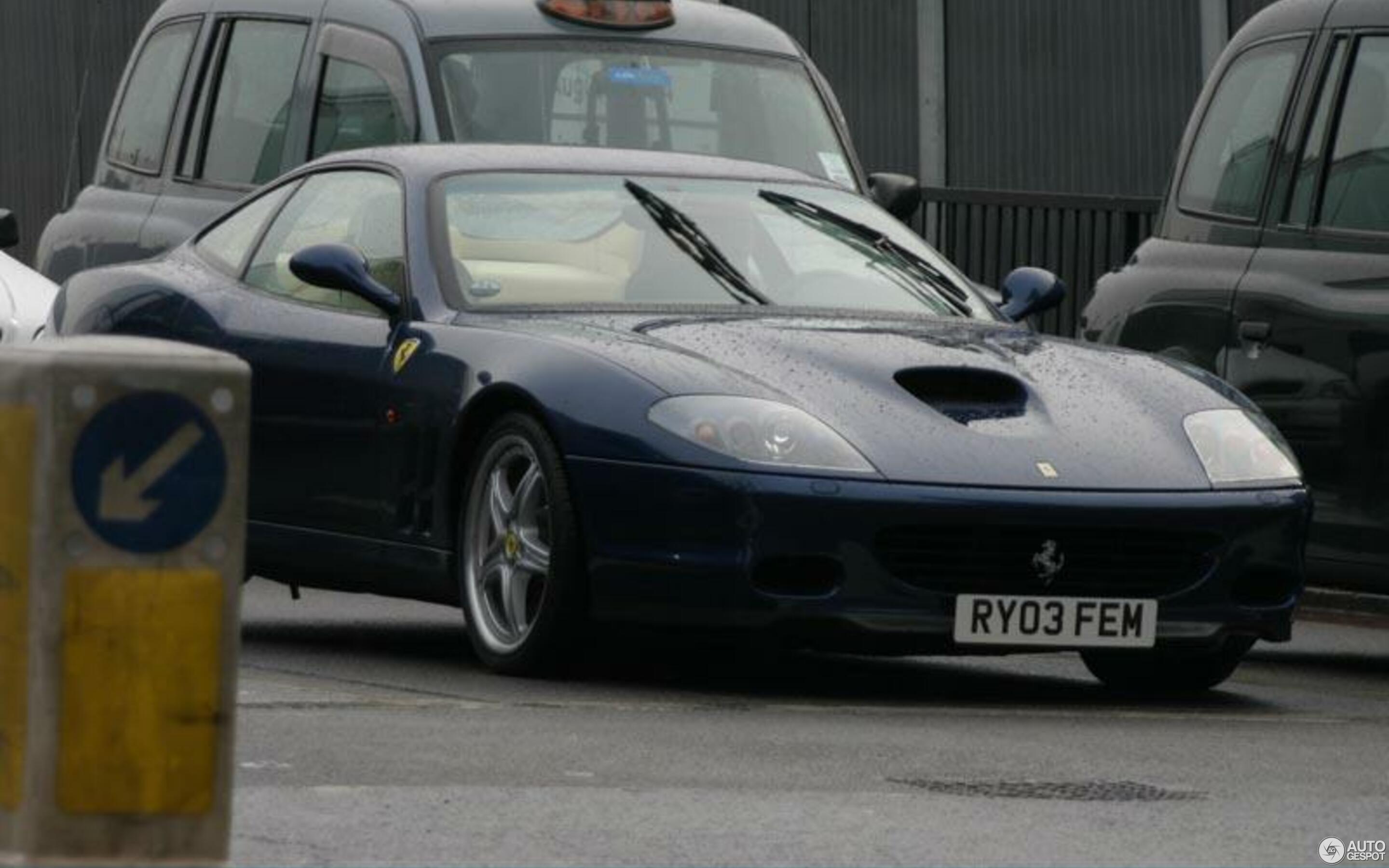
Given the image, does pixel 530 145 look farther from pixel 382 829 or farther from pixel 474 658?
pixel 382 829

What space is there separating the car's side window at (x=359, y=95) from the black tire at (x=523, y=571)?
14.9 feet

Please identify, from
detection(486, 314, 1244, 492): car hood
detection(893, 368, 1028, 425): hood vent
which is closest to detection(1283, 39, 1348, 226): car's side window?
detection(486, 314, 1244, 492): car hood

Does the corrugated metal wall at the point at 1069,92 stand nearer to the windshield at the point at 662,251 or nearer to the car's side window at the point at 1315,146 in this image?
the car's side window at the point at 1315,146

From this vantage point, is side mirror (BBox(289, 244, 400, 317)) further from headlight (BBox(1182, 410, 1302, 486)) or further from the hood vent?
headlight (BBox(1182, 410, 1302, 486))

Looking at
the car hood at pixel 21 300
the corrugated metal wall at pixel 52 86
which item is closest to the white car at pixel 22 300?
the car hood at pixel 21 300

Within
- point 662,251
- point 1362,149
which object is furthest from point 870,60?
point 662,251

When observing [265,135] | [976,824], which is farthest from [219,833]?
[265,135]

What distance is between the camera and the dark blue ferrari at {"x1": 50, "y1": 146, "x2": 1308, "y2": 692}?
9648 millimetres

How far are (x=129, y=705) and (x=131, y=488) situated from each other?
11.3 inches

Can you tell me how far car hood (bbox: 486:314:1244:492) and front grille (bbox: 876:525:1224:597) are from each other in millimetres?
121

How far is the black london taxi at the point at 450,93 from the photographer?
1480cm

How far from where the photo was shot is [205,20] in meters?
16.2

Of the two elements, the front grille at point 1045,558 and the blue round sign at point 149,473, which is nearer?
the blue round sign at point 149,473

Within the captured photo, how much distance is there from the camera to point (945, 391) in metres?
10.0
